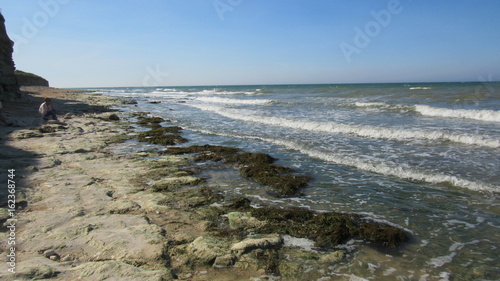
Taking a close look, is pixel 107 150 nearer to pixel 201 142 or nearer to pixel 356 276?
pixel 201 142

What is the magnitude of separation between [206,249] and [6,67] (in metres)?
26.0

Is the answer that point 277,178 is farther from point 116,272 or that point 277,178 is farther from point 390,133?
point 390,133

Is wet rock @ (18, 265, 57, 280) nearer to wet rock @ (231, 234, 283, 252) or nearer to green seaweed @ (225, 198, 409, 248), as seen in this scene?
wet rock @ (231, 234, 283, 252)

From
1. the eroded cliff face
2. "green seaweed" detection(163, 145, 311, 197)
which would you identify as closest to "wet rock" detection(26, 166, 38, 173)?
"green seaweed" detection(163, 145, 311, 197)

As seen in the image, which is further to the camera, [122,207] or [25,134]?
[25,134]

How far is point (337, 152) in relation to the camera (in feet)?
31.9

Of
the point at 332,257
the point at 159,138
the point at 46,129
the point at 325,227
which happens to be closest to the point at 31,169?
the point at 159,138

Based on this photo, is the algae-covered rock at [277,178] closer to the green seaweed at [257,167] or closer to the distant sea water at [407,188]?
the green seaweed at [257,167]

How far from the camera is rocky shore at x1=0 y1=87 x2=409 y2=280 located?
11.1 feet

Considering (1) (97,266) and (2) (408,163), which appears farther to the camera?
(2) (408,163)

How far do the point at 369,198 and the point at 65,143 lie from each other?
10.4 m

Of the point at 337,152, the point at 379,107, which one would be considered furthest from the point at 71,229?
the point at 379,107

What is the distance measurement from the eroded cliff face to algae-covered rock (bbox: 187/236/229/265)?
2457cm

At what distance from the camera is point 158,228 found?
4.34 meters
